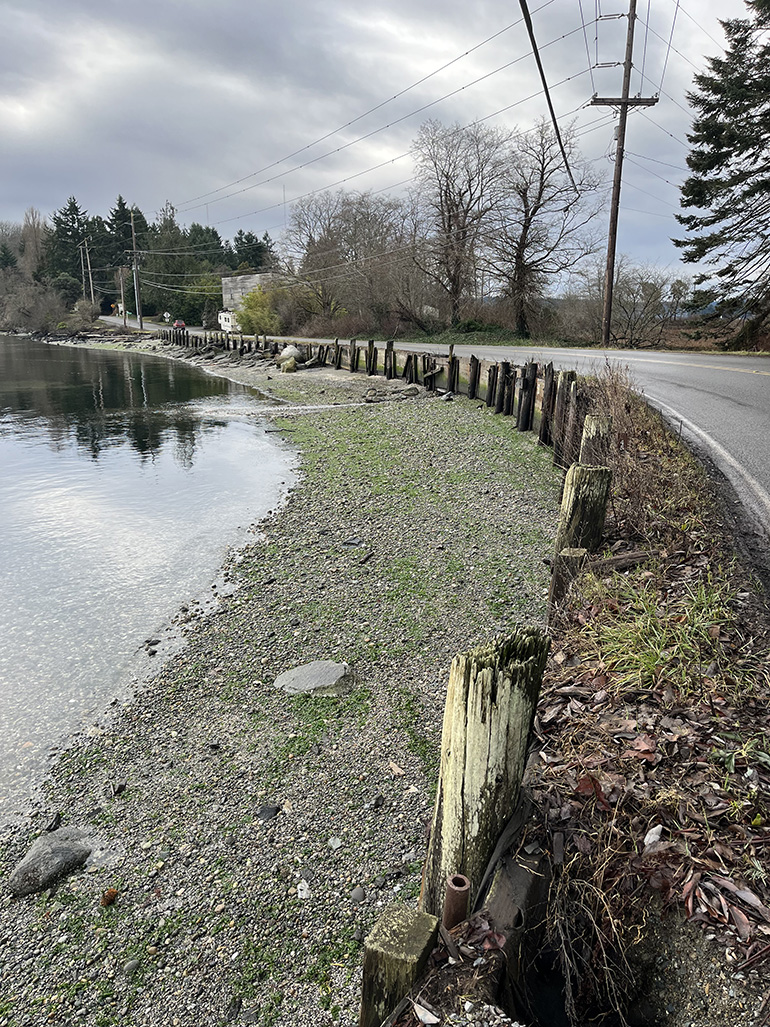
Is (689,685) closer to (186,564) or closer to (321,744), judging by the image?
(321,744)

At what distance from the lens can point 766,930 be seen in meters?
2.55

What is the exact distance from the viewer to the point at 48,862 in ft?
13.2

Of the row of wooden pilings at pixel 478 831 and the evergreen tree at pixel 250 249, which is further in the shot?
the evergreen tree at pixel 250 249

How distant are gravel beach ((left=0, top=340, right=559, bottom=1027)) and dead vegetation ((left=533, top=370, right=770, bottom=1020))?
1094 mm

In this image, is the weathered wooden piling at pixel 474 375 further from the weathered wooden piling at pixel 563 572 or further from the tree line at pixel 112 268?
the tree line at pixel 112 268

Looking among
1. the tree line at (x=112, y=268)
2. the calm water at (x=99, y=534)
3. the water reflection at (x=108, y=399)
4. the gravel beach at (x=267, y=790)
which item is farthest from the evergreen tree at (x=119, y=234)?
the gravel beach at (x=267, y=790)

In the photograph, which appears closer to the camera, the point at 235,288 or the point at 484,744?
the point at 484,744

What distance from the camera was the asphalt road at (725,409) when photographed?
21.6ft

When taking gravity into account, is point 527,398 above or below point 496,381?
below

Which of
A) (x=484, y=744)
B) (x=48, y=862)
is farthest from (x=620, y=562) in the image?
(x=48, y=862)

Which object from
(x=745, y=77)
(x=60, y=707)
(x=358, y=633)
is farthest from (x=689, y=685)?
(x=745, y=77)

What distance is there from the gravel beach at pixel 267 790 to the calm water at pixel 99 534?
0.47 metres

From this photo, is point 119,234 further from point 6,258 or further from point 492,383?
point 492,383

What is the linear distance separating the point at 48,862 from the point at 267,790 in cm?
135
